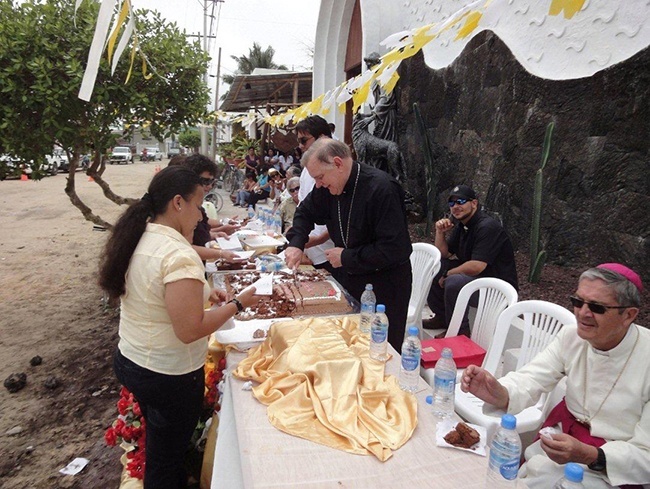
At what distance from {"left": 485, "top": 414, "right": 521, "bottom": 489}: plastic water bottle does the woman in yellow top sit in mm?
1154

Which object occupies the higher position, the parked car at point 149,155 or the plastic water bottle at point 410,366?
the parked car at point 149,155

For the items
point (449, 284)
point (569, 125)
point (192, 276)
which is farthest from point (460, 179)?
point (192, 276)

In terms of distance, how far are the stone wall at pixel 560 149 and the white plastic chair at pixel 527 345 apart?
2.16 metres

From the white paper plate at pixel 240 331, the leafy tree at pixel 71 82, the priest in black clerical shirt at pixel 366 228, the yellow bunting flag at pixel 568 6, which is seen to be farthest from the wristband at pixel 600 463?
the leafy tree at pixel 71 82

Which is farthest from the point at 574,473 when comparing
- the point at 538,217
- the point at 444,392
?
the point at 538,217

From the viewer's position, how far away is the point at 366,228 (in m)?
2.96

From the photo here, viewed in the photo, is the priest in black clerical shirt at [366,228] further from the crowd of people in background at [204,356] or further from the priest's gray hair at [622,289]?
the priest's gray hair at [622,289]

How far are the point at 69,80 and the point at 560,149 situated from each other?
196 inches

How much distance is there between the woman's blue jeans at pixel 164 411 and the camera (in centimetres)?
195

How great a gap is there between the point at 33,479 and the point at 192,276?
90.0 inches

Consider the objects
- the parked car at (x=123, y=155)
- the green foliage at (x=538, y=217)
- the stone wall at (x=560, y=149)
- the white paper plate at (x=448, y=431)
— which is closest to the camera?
the white paper plate at (x=448, y=431)

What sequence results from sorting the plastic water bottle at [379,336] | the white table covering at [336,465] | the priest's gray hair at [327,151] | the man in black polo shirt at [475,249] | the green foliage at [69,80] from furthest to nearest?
the green foliage at [69,80]
the man in black polo shirt at [475,249]
the priest's gray hair at [327,151]
the plastic water bottle at [379,336]
the white table covering at [336,465]

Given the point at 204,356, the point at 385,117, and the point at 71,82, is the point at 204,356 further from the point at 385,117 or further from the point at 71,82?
the point at 385,117

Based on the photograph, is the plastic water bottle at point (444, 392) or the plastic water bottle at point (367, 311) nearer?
the plastic water bottle at point (444, 392)
